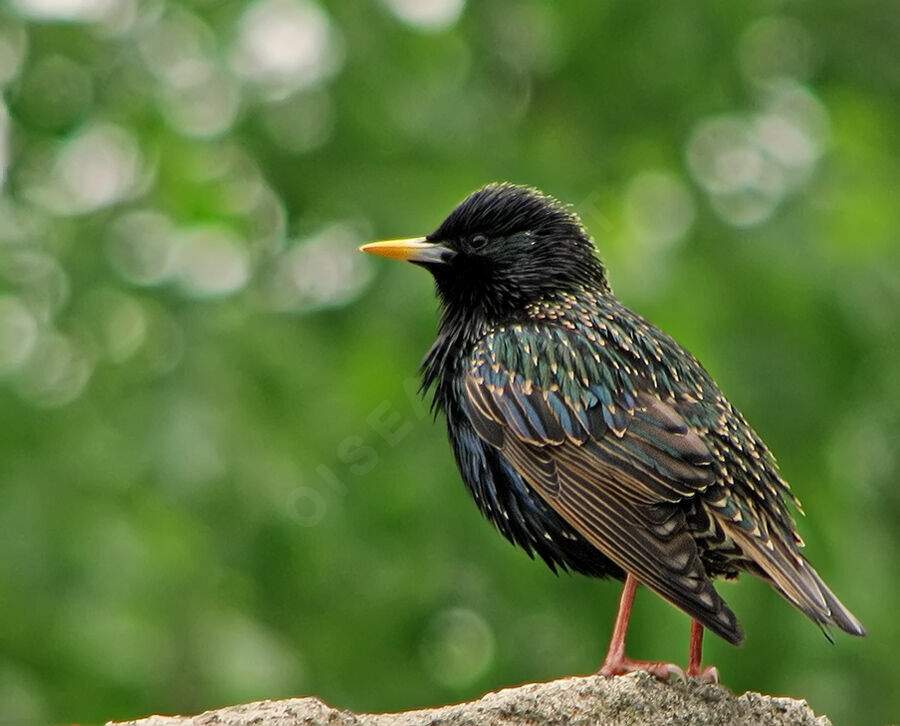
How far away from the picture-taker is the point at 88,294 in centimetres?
873

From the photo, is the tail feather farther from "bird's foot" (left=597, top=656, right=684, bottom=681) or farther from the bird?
"bird's foot" (left=597, top=656, right=684, bottom=681)

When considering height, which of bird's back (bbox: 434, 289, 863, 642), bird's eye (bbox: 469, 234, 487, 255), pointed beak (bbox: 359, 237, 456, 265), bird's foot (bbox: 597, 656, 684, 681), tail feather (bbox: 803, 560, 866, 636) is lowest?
bird's foot (bbox: 597, 656, 684, 681)

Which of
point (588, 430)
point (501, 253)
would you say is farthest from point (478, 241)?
point (588, 430)

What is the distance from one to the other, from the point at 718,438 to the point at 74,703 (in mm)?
3574

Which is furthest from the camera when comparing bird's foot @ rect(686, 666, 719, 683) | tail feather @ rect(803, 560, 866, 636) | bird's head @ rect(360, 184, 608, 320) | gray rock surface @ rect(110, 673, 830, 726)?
bird's head @ rect(360, 184, 608, 320)

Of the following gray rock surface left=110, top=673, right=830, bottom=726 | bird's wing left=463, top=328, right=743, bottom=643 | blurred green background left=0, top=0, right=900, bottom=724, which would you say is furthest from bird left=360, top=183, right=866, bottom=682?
blurred green background left=0, top=0, right=900, bottom=724

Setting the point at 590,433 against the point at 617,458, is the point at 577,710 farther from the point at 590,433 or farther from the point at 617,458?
the point at 590,433

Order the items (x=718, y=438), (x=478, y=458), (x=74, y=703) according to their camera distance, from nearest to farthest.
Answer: (x=718, y=438) → (x=478, y=458) → (x=74, y=703)

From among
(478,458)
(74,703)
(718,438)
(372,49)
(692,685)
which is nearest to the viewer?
(692,685)

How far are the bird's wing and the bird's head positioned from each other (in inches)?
9.7

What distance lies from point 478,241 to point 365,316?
2618 millimetres

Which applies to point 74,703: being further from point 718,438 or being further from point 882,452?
point 882,452

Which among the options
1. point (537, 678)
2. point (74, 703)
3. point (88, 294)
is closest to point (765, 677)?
point (537, 678)

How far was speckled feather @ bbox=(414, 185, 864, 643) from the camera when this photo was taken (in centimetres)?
527
